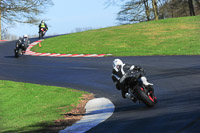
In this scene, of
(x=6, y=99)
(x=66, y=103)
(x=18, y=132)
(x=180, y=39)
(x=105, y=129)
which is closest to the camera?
(x=105, y=129)

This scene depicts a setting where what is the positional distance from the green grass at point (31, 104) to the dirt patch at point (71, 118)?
0.19 meters

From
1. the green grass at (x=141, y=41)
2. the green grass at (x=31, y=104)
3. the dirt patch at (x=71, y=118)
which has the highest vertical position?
the green grass at (x=141, y=41)

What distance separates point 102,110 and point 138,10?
4582 cm

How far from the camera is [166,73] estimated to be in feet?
51.5

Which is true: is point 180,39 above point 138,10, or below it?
below

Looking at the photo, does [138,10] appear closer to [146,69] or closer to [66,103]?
[146,69]

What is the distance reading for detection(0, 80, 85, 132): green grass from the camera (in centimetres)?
946

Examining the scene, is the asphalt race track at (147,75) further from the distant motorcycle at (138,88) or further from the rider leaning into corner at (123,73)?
the rider leaning into corner at (123,73)

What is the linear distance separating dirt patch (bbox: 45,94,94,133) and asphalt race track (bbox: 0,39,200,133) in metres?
0.98

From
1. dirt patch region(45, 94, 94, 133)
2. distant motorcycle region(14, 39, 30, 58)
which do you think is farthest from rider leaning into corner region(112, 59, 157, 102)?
distant motorcycle region(14, 39, 30, 58)

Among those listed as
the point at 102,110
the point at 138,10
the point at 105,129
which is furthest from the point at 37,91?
the point at 138,10

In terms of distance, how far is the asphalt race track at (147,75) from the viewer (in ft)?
25.7

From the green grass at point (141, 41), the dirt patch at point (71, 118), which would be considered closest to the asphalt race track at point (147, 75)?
the dirt patch at point (71, 118)

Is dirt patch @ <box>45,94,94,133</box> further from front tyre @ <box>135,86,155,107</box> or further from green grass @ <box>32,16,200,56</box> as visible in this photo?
green grass @ <box>32,16,200,56</box>
